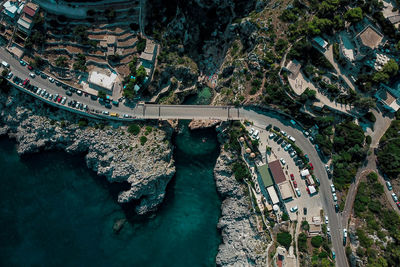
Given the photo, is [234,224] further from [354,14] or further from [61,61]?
[61,61]

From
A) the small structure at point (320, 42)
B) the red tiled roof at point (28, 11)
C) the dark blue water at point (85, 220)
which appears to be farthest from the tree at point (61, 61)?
the small structure at point (320, 42)

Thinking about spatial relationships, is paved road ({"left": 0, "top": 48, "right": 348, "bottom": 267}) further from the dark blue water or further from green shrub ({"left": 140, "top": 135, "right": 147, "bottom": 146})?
the dark blue water

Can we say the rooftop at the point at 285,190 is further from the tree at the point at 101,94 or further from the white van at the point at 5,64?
the white van at the point at 5,64

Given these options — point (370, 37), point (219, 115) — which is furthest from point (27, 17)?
point (370, 37)

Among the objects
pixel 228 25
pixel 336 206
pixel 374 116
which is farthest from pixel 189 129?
pixel 374 116

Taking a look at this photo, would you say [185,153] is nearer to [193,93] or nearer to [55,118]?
[193,93]

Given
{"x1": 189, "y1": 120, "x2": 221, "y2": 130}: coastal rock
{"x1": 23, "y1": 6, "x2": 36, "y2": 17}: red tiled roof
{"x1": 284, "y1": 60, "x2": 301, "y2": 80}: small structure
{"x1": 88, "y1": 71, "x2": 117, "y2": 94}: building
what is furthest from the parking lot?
{"x1": 23, "y1": 6, "x2": 36, "y2": 17}: red tiled roof
